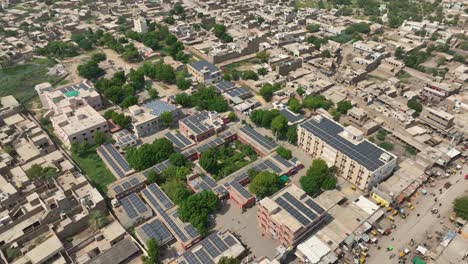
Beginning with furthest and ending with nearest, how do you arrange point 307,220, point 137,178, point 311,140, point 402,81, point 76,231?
point 402,81 → point 311,140 → point 137,178 → point 76,231 → point 307,220

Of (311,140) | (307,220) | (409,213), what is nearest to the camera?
(307,220)

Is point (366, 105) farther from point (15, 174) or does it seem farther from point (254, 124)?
point (15, 174)

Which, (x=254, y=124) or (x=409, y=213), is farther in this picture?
(x=254, y=124)

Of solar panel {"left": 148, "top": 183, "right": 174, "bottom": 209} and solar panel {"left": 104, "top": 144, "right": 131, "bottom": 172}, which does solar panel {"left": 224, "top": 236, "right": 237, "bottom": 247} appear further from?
solar panel {"left": 104, "top": 144, "right": 131, "bottom": 172}

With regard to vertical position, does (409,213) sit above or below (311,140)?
below

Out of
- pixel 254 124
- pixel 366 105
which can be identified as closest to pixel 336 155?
pixel 254 124

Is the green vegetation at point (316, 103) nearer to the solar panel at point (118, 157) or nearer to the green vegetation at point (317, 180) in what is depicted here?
the green vegetation at point (317, 180)

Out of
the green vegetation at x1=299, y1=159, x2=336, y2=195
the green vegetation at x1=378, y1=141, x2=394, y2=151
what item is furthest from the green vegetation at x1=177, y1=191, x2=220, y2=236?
the green vegetation at x1=378, y1=141, x2=394, y2=151
